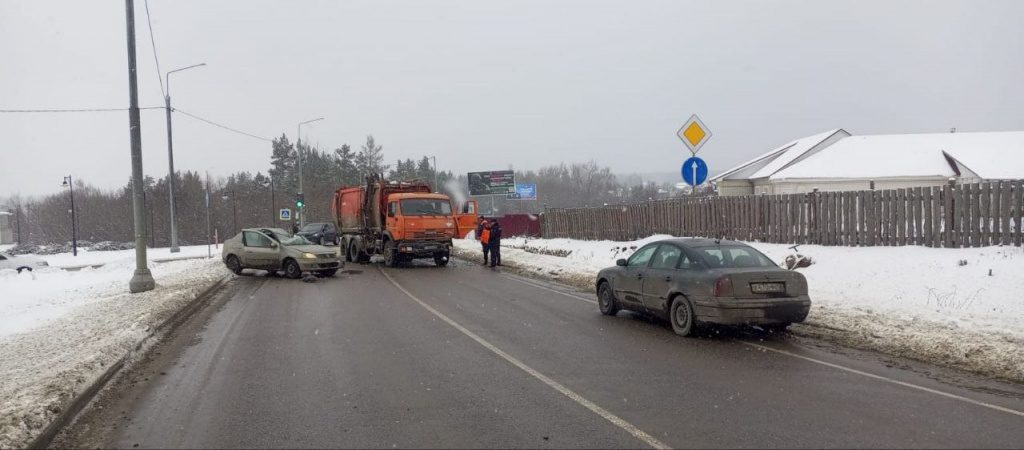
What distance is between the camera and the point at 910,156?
32.4 m

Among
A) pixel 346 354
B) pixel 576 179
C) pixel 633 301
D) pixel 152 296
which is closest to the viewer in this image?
pixel 346 354

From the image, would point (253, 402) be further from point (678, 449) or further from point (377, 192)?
point (377, 192)

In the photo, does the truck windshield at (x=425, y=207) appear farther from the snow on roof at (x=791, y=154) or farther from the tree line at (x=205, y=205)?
the tree line at (x=205, y=205)

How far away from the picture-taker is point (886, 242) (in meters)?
14.9

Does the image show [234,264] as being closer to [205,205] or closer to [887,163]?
[887,163]

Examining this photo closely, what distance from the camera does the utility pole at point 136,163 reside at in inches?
567

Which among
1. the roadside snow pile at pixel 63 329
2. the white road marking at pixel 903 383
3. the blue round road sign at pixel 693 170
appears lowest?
the white road marking at pixel 903 383

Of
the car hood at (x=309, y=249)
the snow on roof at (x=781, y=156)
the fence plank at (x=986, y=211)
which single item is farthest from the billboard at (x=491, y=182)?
the fence plank at (x=986, y=211)

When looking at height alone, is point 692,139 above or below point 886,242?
above

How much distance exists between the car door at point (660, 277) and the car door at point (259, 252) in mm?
12950

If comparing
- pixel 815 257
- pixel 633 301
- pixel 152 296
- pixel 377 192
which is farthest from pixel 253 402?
pixel 377 192

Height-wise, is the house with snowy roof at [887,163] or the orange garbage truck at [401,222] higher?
the house with snowy roof at [887,163]

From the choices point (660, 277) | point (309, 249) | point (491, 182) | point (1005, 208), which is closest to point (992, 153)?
point (1005, 208)

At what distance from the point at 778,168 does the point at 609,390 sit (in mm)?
31434
